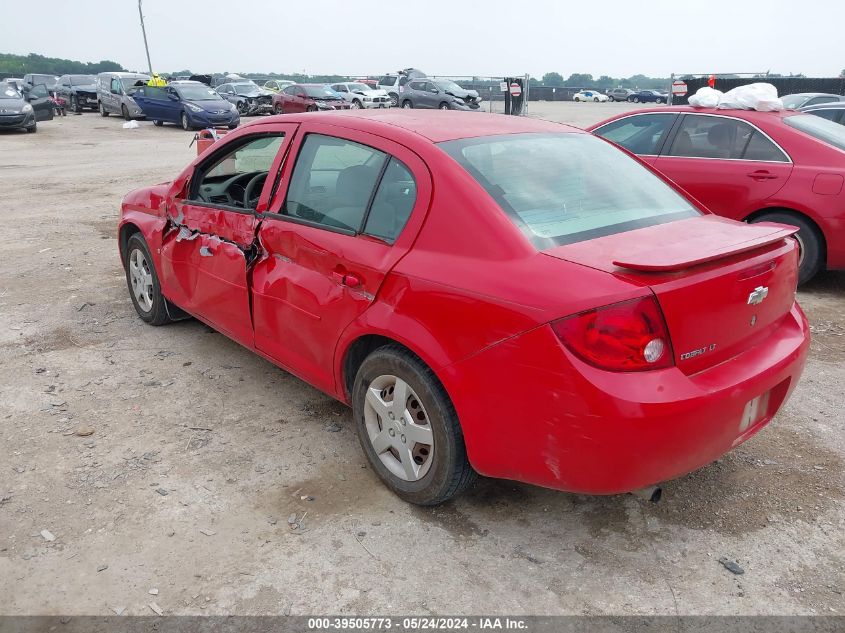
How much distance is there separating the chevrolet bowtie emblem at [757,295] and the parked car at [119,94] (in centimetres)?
2658

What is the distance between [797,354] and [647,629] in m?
1.31

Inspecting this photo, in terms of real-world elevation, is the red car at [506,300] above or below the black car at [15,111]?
above

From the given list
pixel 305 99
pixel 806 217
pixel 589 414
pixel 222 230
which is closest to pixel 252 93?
pixel 305 99

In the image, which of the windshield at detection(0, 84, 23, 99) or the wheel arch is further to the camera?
the windshield at detection(0, 84, 23, 99)

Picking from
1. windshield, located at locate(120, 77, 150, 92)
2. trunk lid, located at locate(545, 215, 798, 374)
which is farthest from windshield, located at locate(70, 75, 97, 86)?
trunk lid, located at locate(545, 215, 798, 374)

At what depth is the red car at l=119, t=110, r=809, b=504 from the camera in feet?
7.57

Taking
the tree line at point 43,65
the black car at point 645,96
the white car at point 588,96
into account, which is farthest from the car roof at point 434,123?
the tree line at point 43,65

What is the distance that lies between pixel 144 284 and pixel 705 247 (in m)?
4.11

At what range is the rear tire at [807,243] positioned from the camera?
229 inches

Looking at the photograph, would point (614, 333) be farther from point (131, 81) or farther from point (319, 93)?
point (131, 81)

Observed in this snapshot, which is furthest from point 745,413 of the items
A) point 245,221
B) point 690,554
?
point 245,221

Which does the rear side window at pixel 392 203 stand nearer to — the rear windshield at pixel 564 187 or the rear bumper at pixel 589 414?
the rear windshield at pixel 564 187

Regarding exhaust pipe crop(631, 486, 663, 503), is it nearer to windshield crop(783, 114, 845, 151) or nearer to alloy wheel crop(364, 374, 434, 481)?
alloy wheel crop(364, 374, 434, 481)

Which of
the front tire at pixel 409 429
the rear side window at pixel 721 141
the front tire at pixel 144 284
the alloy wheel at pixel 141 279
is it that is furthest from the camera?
the rear side window at pixel 721 141
